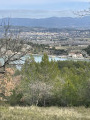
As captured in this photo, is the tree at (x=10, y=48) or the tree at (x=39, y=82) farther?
the tree at (x=39, y=82)

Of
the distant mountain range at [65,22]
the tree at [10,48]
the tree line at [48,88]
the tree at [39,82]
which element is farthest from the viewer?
the tree at [39,82]

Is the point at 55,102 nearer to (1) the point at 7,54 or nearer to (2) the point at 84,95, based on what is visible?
(2) the point at 84,95

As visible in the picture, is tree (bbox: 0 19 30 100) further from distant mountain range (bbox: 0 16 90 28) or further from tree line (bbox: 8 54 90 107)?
tree line (bbox: 8 54 90 107)

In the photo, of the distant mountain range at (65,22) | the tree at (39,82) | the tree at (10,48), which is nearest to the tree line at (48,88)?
the tree at (39,82)

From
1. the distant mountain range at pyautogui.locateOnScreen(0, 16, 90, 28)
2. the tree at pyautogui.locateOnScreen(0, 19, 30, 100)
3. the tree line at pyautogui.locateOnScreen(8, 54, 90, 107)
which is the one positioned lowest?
the tree line at pyautogui.locateOnScreen(8, 54, 90, 107)

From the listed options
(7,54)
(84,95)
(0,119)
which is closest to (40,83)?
(84,95)

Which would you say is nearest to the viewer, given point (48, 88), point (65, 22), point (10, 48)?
point (10, 48)

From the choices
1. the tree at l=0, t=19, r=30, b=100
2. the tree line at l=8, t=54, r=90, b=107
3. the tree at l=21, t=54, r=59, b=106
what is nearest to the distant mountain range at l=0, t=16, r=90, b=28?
the tree at l=0, t=19, r=30, b=100

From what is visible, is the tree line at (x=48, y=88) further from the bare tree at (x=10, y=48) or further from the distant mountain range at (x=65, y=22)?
the bare tree at (x=10, y=48)

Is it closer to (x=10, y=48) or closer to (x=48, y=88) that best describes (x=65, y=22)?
(x=48, y=88)

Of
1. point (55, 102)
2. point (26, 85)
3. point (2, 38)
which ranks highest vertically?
point (2, 38)

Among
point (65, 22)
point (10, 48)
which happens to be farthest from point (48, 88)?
point (65, 22)
